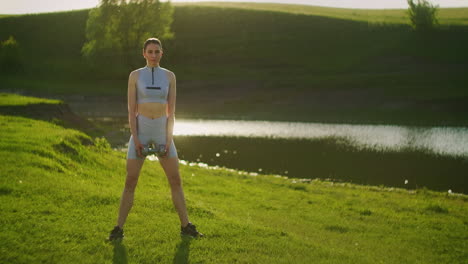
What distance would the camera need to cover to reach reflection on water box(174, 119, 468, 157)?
1366 inches

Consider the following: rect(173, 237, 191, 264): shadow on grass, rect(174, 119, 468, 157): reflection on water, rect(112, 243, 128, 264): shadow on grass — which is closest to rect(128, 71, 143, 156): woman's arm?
rect(112, 243, 128, 264): shadow on grass

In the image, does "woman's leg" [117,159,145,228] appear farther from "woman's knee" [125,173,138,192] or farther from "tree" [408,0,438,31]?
"tree" [408,0,438,31]

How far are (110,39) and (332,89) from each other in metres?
32.8

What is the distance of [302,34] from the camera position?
318 ft

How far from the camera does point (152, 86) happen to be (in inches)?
318

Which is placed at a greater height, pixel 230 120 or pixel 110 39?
pixel 110 39

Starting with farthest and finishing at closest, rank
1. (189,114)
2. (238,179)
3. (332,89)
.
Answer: (332,89) → (189,114) → (238,179)

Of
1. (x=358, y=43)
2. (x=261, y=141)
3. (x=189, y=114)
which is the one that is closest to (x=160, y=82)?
(x=261, y=141)

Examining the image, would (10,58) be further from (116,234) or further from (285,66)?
(116,234)

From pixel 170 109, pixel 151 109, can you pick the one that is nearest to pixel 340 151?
pixel 170 109

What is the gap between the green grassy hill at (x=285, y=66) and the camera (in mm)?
60125

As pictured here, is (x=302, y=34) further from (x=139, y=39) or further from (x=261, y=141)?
(x=261, y=141)

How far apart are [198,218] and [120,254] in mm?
3002

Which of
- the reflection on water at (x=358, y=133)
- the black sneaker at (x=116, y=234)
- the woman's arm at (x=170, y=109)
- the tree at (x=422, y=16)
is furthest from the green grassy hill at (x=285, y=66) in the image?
the black sneaker at (x=116, y=234)
